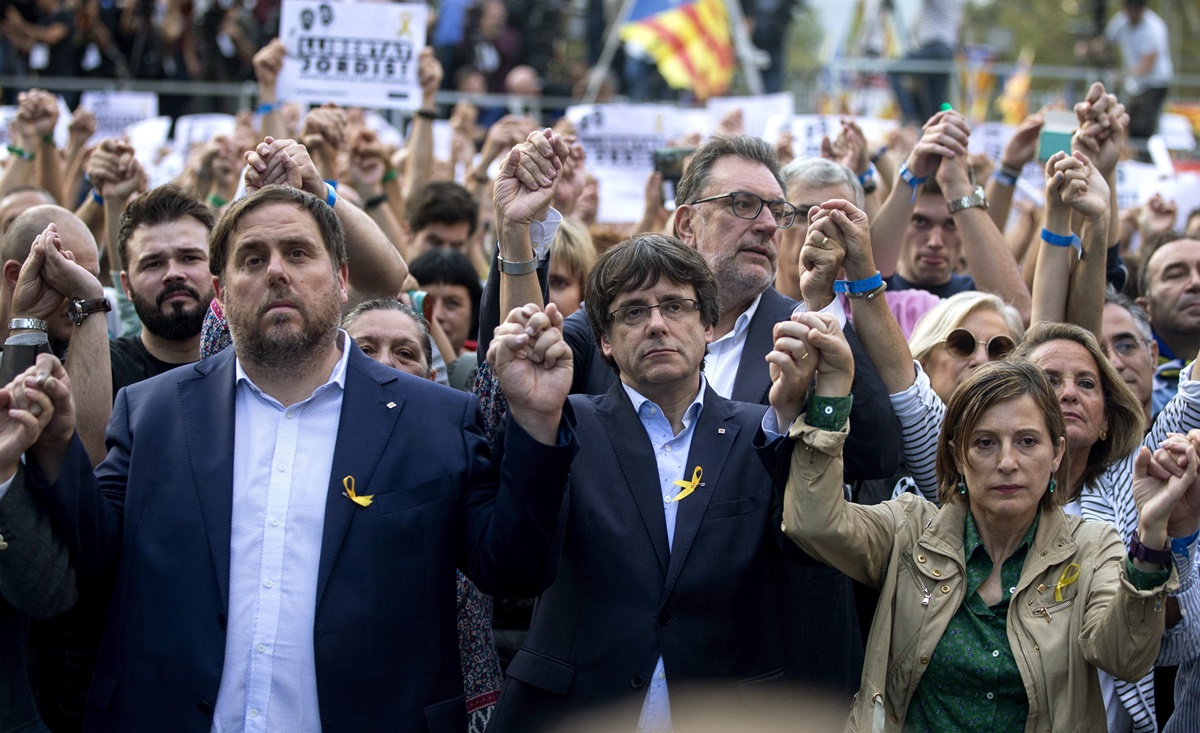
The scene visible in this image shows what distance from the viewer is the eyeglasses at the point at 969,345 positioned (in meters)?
4.53

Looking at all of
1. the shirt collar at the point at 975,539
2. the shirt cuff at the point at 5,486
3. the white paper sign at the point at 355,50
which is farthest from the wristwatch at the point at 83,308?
the white paper sign at the point at 355,50

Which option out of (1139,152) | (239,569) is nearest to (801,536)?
(239,569)

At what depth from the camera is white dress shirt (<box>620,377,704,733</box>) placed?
10.9 feet

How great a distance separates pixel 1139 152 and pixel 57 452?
13.1 meters

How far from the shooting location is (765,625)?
345 centimetres

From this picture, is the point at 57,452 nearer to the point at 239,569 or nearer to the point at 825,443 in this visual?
the point at 239,569

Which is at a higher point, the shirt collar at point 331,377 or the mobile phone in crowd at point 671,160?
the mobile phone in crowd at point 671,160


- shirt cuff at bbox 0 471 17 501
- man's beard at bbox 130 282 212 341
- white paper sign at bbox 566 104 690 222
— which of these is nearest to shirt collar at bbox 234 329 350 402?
shirt cuff at bbox 0 471 17 501

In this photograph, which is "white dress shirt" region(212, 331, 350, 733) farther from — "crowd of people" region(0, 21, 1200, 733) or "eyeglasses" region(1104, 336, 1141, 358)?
"eyeglasses" region(1104, 336, 1141, 358)

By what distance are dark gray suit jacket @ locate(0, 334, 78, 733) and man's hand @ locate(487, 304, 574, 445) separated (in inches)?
42.6

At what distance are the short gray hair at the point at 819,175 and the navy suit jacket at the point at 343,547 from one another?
231 centimetres

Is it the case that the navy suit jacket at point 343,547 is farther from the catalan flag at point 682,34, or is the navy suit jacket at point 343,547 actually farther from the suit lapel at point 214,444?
the catalan flag at point 682,34

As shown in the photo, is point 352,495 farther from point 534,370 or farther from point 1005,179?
point 1005,179

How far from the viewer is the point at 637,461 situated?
3480 mm
